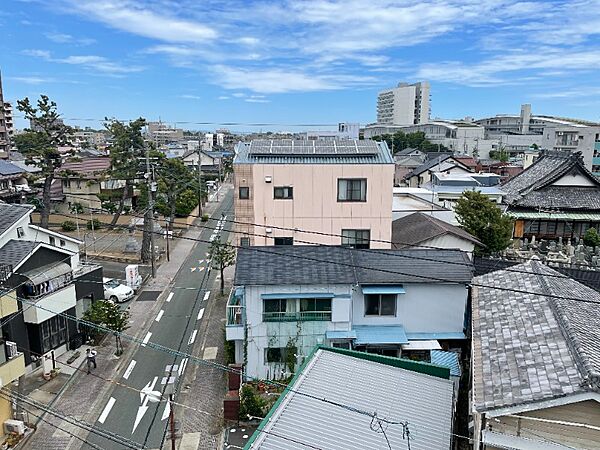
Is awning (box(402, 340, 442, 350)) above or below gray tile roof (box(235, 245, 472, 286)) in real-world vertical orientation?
below

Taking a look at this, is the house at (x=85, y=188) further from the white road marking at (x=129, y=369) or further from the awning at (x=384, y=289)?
the awning at (x=384, y=289)

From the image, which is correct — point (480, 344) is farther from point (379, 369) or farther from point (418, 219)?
point (418, 219)

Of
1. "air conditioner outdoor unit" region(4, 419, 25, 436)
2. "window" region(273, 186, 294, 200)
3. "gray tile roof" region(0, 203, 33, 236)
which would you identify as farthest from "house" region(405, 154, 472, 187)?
"air conditioner outdoor unit" region(4, 419, 25, 436)

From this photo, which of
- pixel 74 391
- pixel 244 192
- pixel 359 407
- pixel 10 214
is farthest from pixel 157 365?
pixel 359 407

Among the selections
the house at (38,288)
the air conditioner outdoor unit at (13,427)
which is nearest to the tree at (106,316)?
the house at (38,288)

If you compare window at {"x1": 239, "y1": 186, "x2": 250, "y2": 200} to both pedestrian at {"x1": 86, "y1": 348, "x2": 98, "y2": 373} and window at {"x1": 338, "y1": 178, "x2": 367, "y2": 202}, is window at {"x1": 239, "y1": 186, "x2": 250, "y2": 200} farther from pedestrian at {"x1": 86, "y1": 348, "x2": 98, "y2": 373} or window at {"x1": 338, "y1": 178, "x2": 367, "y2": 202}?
pedestrian at {"x1": 86, "y1": 348, "x2": 98, "y2": 373}
